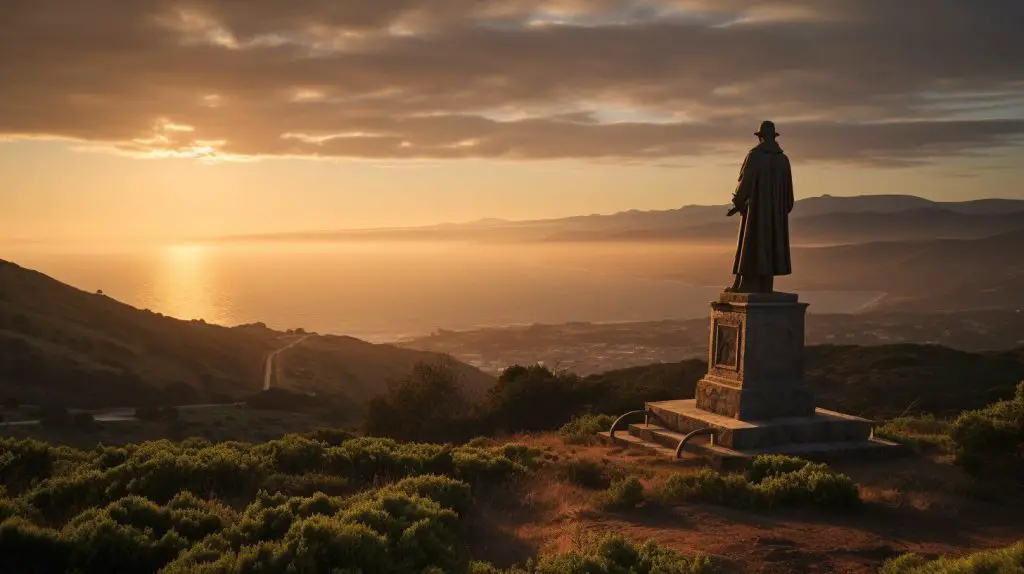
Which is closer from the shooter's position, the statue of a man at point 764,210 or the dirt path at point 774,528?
the dirt path at point 774,528

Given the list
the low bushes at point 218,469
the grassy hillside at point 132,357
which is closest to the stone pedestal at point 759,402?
the low bushes at point 218,469

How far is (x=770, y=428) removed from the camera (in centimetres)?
1292

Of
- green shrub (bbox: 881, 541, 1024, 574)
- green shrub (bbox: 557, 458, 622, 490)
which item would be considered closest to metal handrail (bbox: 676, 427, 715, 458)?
green shrub (bbox: 557, 458, 622, 490)

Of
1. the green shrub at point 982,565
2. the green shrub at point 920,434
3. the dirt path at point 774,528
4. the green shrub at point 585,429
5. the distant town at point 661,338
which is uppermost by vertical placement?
the green shrub at point 982,565

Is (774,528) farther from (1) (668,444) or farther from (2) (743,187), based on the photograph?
(2) (743,187)

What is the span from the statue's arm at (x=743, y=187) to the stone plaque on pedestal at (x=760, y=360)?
1.97 m

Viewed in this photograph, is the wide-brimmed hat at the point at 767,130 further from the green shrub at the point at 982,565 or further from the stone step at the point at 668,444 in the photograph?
the green shrub at the point at 982,565

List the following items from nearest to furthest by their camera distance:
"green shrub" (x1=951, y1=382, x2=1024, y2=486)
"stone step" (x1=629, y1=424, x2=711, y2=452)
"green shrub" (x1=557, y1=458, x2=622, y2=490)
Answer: "green shrub" (x1=951, y1=382, x2=1024, y2=486) → "green shrub" (x1=557, y1=458, x2=622, y2=490) → "stone step" (x1=629, y1=424, x2=711, y2=452)

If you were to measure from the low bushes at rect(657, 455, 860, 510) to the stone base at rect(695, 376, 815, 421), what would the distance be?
3451 millimetres

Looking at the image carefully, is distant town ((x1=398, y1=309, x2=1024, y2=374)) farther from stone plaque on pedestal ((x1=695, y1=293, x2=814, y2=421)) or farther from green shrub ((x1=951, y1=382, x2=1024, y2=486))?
green shrub ((x1=951, y1=382, x2=1024, y2=486))

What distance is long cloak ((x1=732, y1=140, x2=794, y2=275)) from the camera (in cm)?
1434

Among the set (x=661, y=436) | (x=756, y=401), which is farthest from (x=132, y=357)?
(x=756, y=401)

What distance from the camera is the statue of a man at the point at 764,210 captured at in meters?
14.3

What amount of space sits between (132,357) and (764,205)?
61.8 meters
